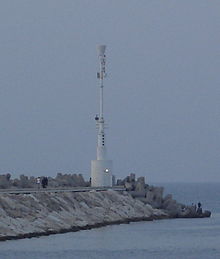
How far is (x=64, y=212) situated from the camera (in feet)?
212

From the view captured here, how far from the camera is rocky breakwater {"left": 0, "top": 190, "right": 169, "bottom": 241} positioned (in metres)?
58.6

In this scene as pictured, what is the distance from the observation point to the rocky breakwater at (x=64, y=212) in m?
58.6

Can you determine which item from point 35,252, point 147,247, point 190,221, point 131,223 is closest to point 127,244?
point 147,247

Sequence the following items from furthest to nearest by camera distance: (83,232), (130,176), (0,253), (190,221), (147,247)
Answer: (130,176) → (190,221) → (83,232) → (147,247) → (0,253)

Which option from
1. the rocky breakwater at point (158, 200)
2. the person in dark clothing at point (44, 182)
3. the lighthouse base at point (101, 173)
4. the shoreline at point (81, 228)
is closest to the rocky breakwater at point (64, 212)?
the shoreline at point (81, 228)

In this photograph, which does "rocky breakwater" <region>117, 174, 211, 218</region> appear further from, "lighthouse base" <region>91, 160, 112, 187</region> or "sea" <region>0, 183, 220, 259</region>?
"sea" <region>0, 183, 220, 259</region>

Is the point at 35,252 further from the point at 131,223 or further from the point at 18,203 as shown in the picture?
the point at 131,223

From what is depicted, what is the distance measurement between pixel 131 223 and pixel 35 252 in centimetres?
1732

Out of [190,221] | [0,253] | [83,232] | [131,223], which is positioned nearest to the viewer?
[0,253]

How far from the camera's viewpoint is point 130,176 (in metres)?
79.9

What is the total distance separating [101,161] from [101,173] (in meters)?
1.09

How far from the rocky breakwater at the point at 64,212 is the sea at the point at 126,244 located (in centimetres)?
78

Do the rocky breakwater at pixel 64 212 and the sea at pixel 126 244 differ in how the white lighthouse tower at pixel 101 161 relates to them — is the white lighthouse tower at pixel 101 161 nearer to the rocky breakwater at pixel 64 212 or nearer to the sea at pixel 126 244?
the rocky breakwater at pixel 64 212

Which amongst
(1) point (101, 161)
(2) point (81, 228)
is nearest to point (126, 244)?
(2) point (81, 228)
